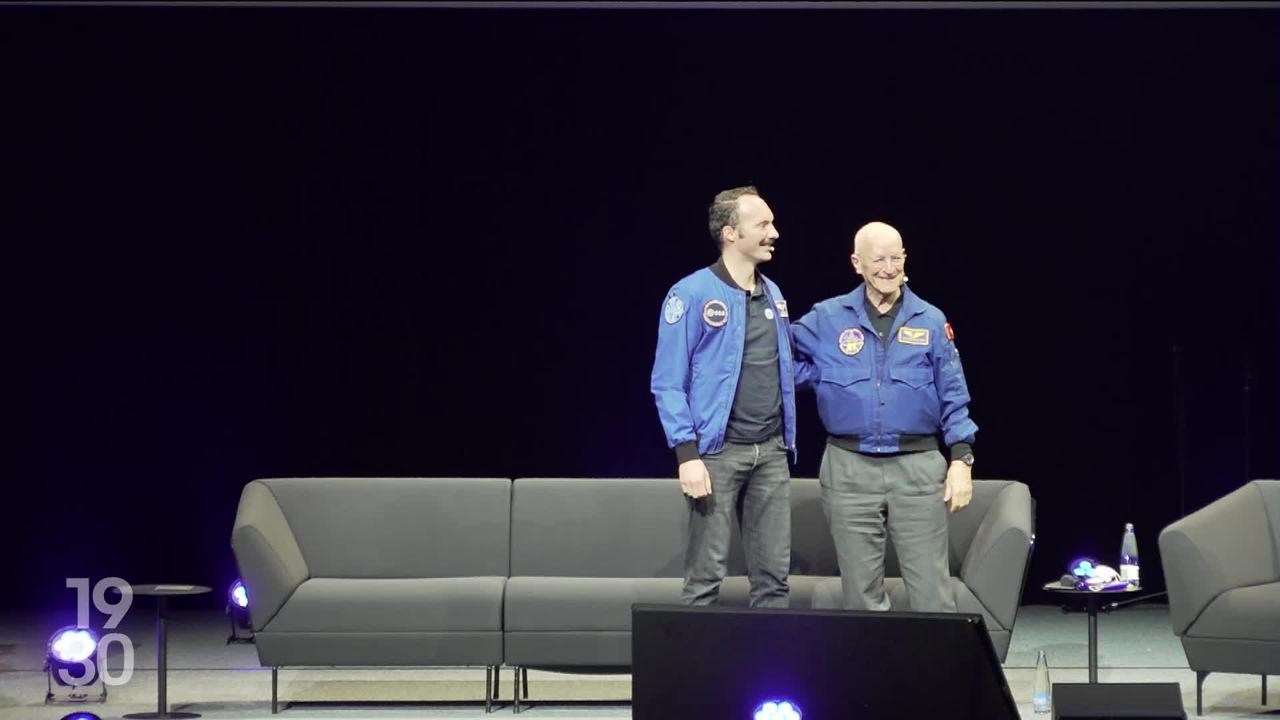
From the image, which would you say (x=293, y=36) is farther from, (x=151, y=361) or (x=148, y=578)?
(x=148, y=578)

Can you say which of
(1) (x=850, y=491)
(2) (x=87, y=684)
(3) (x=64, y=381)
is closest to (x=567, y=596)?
(1) (x=850, y=491)

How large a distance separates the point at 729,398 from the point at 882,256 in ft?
1.89

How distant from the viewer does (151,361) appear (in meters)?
7.68

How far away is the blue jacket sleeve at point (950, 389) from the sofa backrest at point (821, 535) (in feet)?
4.32

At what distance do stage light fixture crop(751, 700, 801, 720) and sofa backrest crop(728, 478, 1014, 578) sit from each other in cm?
339

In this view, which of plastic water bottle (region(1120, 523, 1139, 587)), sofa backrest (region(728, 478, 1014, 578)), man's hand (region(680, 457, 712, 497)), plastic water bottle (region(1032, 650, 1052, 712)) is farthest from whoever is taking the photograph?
sofa backrest (region(728, 478, 1014, 578))

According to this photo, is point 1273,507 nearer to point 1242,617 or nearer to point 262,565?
point 1242,617

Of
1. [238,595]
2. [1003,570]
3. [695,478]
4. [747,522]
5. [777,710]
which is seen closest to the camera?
[777,710]

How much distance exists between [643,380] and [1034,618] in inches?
83.9

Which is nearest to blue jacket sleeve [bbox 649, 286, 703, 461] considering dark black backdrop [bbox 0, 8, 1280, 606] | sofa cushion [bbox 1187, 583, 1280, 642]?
sofa cushion [bbox 1187, 583, 1280, 642]

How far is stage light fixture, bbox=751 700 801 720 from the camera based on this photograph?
2.40 m

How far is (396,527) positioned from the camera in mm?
5922

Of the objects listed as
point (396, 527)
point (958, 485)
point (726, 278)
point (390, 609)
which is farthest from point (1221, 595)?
point (396, 527)

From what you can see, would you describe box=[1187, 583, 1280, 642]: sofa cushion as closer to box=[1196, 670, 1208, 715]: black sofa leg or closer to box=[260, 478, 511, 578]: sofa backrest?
box=[1196, 670, 1208, 715]: black sofa leg
